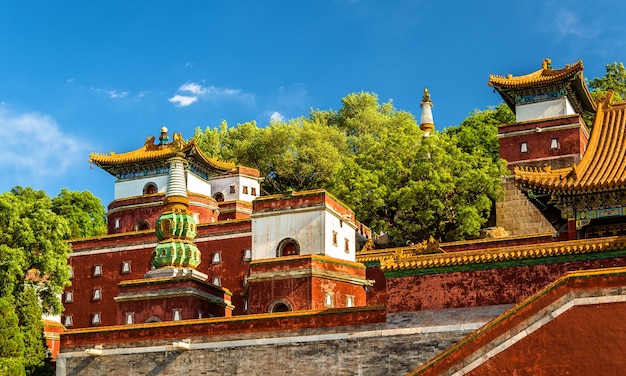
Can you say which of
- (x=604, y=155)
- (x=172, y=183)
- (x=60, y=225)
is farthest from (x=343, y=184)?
(x=604, y=155)

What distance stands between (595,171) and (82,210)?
39369 mm

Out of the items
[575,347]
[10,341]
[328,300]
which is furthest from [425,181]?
[575,347]

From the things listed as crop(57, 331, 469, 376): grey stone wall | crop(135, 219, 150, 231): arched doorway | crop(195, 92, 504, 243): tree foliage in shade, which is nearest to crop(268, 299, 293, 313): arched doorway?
crop(57, 331, 469, 376): grey stone wall

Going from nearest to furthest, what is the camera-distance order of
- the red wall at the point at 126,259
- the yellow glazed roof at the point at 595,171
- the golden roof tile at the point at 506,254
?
the golden roof tile at the point at 506,254, the yellow glazed roof at the point at 595,171, the red wall at the point at 126,259

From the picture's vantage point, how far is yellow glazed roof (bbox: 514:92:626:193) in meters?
25.8

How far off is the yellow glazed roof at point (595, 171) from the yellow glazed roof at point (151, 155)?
2395 cm

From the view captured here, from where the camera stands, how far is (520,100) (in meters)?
44.6

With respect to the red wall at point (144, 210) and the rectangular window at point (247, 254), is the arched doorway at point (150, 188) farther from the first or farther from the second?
the rectangular window at point (247, 254)

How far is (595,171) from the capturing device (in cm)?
2667

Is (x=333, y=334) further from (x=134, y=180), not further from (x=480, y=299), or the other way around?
(x=134, y=180)

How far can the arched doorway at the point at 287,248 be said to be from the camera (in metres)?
32.2

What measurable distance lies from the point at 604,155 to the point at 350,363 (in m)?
10.1

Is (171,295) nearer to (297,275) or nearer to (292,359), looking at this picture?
(297,275)

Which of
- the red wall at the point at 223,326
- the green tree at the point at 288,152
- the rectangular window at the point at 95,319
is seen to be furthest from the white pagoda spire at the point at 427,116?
the red wall at the point at 223,326
